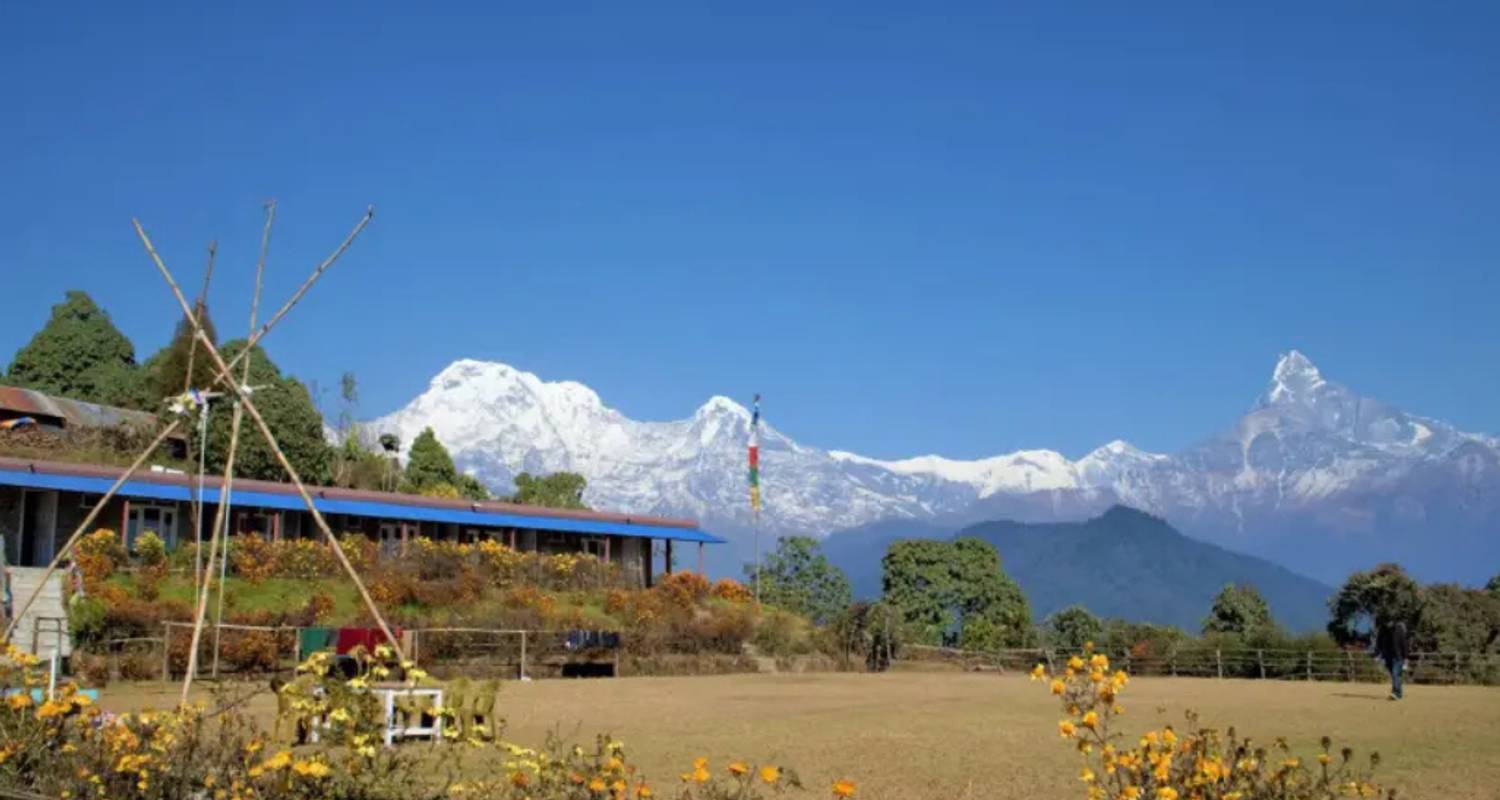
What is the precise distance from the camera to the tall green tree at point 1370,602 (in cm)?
4384

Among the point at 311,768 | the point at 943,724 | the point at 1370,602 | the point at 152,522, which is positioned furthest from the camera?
the point at 1370,602

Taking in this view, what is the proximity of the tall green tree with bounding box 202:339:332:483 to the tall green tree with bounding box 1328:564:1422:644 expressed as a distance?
35.3m

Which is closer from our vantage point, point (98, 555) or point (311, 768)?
point (311, 768)

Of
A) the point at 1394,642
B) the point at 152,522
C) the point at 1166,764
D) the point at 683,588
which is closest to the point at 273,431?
the point at 152,522

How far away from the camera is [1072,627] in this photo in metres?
59.8

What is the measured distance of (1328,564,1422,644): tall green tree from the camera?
4384 centimetres

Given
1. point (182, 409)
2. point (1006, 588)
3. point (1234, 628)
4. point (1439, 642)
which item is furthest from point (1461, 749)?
point (1006, 588)

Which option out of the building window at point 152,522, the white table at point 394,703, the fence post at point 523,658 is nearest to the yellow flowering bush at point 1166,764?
the white table at point 394,703

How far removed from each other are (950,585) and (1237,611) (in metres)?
13.5

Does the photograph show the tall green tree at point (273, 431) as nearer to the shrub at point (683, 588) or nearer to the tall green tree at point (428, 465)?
the tall green tree at point (428, 465)

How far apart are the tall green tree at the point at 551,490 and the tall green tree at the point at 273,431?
1920 cm

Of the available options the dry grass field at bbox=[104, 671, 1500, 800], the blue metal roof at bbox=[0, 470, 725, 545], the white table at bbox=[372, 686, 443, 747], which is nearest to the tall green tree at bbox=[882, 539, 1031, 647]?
the blue metal roof at bbox=[0, 470, 725, 545]

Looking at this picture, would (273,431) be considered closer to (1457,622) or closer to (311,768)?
(1457,622)

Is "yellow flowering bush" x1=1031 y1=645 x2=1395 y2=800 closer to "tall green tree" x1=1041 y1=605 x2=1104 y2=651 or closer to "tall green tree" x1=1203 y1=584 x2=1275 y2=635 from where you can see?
"tall green tree" x1=1041 y1=605 x2=1104 y2=651
